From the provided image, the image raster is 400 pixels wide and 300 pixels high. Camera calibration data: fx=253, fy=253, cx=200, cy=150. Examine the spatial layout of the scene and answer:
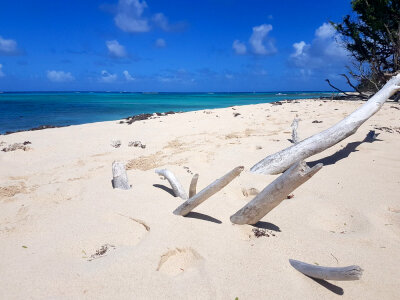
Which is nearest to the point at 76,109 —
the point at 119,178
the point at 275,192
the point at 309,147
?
the point at 119,178

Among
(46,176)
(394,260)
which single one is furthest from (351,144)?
(46,176)

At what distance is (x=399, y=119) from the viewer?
9.41m

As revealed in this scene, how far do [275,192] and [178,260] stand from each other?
1.20 meters

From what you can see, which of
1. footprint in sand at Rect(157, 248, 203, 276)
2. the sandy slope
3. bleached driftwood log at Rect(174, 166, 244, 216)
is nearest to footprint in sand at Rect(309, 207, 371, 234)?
the sandy slope

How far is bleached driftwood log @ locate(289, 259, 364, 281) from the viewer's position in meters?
1.90

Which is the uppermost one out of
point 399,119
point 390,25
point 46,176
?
point 390,25

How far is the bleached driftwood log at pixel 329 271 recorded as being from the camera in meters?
1.90

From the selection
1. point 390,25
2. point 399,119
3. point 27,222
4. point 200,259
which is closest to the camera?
point 200,259

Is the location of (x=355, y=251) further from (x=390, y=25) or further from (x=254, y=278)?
(x=390, y=25)

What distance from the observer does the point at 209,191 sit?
111 inches

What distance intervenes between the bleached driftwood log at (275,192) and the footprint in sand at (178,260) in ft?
2.45

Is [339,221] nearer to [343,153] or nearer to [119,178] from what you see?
[343,153]

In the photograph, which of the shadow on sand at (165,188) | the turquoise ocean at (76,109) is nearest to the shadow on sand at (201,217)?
the shadow on sand at (165,188)

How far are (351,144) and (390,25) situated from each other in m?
16.3
